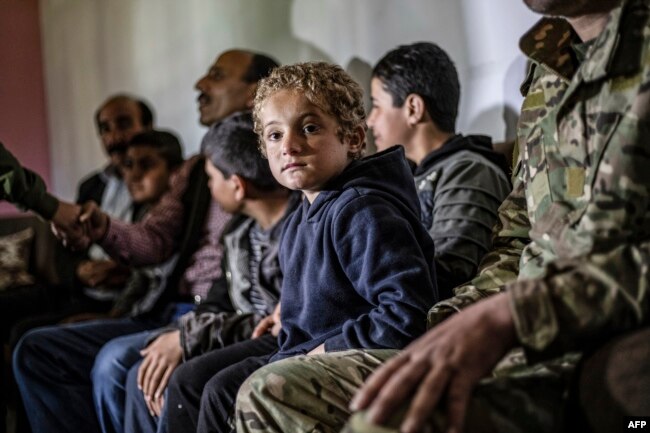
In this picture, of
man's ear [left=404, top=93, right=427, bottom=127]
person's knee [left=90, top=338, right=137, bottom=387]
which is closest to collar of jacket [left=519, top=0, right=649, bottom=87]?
man's ear [left=404, top=93, right=427, bottom=127]

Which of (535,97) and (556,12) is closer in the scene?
(556,12)

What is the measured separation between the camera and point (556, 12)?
104 cm

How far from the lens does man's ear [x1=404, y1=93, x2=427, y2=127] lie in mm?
1930

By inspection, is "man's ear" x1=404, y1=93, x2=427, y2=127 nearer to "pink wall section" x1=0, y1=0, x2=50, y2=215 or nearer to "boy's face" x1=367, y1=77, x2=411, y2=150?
"boy's face" x1=367, y1=77, x2=411, y2=150

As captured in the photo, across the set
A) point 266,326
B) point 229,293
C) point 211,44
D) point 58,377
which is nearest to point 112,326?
point 58,377

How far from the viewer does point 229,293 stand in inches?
80.2

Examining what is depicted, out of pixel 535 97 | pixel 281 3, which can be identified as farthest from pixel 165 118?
pixel 535 97

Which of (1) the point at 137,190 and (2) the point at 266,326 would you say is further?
(1) the point at 137,190

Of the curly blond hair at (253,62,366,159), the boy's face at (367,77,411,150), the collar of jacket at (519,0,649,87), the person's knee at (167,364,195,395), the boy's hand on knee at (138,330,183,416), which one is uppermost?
the collar of jacket at (519,0,649,87)

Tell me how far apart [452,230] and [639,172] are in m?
0.70

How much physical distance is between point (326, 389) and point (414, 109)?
1058 mm

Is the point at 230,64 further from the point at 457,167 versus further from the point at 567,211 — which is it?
the point at 567,211

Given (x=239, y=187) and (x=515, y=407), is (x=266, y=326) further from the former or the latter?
(x=515, y=407)

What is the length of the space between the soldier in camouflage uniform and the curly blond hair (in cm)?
37
